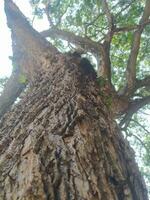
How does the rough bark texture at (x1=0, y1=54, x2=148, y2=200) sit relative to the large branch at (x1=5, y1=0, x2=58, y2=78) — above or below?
below

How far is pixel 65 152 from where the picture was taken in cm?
215

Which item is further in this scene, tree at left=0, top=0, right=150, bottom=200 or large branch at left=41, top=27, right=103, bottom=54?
large branch at left=41, top=27, right=103, bottom=54

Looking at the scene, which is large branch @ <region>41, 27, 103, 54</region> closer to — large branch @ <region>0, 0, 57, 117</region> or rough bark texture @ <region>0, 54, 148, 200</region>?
large branch @ <region>0, 0, 57, 117</region>

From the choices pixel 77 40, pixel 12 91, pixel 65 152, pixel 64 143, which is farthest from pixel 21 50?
pixel 65 152

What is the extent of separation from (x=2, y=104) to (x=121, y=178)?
472 cm

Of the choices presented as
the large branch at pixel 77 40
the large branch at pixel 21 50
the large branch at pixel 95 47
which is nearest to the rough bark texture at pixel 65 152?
the large branch at pixel 21 50

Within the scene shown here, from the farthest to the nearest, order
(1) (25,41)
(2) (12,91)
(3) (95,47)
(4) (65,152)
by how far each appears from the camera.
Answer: (3) (95,47)
(2) (12,91)
(1) (25,41)
(4) (65,152)

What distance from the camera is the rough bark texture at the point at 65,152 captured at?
1818 millimetres

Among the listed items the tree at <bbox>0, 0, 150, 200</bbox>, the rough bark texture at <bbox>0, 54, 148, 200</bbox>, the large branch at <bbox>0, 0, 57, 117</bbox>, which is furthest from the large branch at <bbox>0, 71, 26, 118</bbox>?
the rough bark texture at <bbox>0, 54, 148, 200</bbox>

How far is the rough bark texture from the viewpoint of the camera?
182cm

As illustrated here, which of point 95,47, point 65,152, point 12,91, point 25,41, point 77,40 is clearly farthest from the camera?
point 77,40

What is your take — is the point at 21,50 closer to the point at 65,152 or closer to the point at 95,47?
the point at 95,47

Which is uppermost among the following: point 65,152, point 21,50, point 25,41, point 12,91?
point 25,41

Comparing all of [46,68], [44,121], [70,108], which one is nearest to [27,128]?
[44,121]
